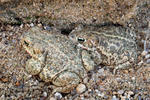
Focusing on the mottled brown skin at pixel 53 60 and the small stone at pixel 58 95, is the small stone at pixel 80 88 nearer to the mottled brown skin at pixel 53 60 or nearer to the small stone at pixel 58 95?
the mottled brown skin at pixel 53 60

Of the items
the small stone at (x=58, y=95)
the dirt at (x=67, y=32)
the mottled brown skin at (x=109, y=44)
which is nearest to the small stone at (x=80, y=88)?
the dirt at (x=67, y=32)

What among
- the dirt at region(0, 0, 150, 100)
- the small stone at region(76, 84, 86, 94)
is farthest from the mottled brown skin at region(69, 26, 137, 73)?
the small stone at region(76, 84, 86, 94)

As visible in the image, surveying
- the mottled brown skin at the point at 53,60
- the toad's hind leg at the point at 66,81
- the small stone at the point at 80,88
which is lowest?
the small stone at the point at 80,88

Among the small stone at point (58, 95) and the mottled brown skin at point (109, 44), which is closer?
the small stone at point (58, 95)

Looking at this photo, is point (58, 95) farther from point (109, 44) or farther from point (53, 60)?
point (109, 44)

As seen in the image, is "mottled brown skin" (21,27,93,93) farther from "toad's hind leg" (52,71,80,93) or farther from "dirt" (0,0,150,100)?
"dirt" (0,0,150,100)

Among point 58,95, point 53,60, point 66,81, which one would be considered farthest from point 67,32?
point 58,95
